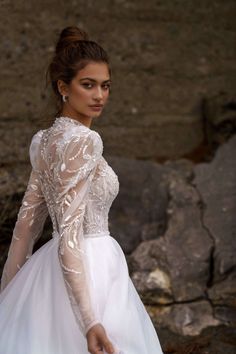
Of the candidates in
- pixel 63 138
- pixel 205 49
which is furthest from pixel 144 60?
pixel 63 138

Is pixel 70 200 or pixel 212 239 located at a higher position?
pixel 70 200

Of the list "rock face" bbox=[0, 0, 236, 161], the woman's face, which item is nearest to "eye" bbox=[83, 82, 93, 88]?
the woman's face

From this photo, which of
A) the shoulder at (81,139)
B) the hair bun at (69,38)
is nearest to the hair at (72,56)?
the hair bun at (69,38)

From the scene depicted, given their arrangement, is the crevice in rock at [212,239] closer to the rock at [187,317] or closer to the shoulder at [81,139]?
the rock at [187,317]

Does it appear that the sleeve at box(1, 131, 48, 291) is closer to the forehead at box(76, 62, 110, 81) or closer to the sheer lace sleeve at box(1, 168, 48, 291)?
the sheer lace sleeve at box(1, 168, 48, 291)

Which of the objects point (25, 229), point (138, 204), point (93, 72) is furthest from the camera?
point (138, 204)

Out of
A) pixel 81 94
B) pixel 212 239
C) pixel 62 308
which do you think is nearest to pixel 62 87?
pixel 81 94

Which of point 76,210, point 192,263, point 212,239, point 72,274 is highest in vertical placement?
point 76,210

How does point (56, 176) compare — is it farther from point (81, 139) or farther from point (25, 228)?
point (25, 228)

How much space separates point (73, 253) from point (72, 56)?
80 cm

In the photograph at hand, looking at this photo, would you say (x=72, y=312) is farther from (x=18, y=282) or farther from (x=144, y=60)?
(x=144, y=60)

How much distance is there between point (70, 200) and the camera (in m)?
2.47

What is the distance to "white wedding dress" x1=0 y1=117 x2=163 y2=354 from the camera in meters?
2.44

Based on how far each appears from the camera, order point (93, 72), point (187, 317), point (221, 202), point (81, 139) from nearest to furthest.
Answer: point (81, 139) < point (93, 72) < point (187, 317) < point (221, 202)
